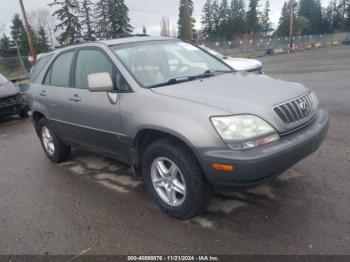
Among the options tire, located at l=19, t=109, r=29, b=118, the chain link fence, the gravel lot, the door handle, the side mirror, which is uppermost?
the side mirror

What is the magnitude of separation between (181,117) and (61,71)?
2.57m

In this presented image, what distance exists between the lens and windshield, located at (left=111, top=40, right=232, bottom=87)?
11.6 feet

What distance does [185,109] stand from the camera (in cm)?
289

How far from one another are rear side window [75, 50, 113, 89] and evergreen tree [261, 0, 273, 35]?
289ft

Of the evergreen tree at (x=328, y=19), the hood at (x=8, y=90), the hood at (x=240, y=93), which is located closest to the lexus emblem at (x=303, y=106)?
the hood at (x=240, y=93)

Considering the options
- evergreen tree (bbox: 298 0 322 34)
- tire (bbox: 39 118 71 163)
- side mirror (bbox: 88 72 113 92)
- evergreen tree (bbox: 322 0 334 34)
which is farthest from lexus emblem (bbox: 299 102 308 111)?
evergreen tree (bbox: 322 0 334 34)

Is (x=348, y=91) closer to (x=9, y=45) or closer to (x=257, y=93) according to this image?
(x=257, y=93)

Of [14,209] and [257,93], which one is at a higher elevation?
[257,93]

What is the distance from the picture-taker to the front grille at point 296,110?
9.64 ft

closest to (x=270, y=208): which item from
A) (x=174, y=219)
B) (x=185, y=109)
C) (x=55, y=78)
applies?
(x=174, y=219)

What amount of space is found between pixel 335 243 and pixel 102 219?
2.27m

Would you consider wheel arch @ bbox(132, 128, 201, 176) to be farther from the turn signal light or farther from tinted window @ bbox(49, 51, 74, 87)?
tinted window @ bbox(49, 51, 74, 87)

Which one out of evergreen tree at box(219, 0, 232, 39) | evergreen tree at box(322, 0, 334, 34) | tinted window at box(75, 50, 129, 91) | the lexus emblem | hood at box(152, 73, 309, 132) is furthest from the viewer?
evergreen tree at box(322, 0, 334, 34)

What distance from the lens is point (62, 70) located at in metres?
4.62
